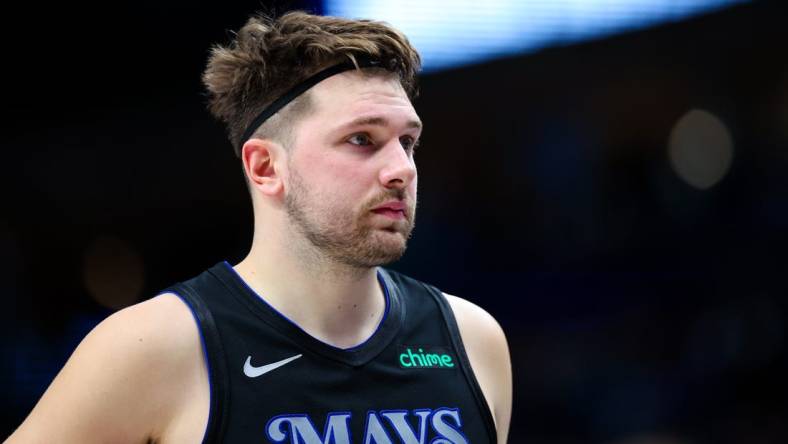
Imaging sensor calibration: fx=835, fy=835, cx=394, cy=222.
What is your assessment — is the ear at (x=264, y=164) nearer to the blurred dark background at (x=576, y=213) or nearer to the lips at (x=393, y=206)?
the lips at (x=393, y=206)

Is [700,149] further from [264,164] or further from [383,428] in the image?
[383,428]

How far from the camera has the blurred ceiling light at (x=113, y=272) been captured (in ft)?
22.9

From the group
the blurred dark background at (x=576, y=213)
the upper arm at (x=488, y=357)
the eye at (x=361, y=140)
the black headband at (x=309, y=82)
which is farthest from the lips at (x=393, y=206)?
the blurred dark background at (x=576, y=213)

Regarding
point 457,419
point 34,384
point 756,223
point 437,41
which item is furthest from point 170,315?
point 756,223

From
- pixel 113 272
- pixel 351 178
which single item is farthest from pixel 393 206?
pixel 113 272

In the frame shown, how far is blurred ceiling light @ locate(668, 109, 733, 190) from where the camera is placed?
10477 millimetres

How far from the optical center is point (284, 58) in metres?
2.57

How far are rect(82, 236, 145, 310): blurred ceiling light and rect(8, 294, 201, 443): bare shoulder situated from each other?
4989 mm

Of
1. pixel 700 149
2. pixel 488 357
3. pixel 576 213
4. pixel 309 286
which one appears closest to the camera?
pixel 309 286

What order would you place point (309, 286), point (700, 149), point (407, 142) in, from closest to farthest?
point (309, 286) < point (407, 142) < point (700, 149)

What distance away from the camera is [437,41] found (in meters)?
7.11

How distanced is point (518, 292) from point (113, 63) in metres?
4.99

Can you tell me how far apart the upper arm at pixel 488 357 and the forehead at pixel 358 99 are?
73 centimetres

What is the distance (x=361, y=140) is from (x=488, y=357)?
87 cm
